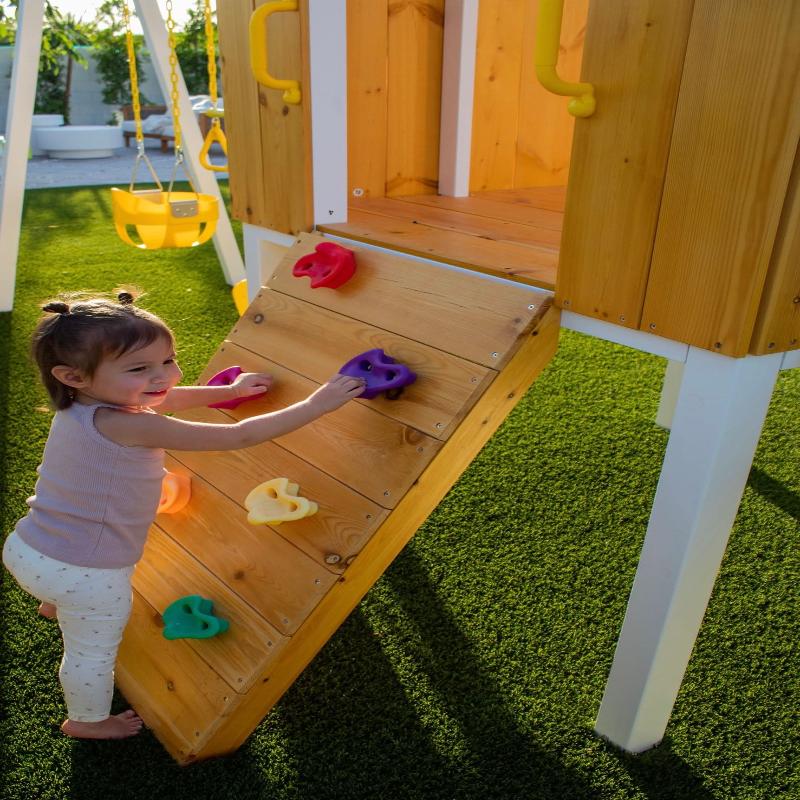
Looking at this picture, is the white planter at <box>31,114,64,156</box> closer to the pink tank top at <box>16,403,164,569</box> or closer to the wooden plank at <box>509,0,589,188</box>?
the wooden plank at <box>509,0,589,188</box>

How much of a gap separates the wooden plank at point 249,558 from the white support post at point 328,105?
3.31 ft

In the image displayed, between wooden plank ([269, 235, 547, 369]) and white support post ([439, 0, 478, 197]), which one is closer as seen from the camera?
wooden plank ([269, 235, 547, 369])

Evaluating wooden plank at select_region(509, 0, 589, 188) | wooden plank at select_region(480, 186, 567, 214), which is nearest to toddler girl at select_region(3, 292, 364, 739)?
wooden plank at select_region(480, 186, 567, 214)

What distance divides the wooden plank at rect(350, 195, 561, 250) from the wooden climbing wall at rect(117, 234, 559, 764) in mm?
412

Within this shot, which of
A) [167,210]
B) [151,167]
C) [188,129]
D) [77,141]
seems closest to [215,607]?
[167,210]

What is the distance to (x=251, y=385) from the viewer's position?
2010 mm

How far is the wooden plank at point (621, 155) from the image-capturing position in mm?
1323

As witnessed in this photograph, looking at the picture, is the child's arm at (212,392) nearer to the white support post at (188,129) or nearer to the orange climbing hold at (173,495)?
the orange climbing hold at (173,495)

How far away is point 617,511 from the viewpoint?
2.77 meters

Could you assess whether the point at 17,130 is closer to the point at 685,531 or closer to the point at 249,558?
the point at 249,558

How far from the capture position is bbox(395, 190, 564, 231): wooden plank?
2621mm

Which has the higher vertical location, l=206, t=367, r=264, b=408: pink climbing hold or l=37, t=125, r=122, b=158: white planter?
l=206, t=367, r=264, b=408: pink climbing hold

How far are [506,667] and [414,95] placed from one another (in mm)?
2199

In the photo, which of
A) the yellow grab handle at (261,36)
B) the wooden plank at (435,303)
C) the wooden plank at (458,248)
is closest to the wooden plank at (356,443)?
the wooden plank at (435,303)
